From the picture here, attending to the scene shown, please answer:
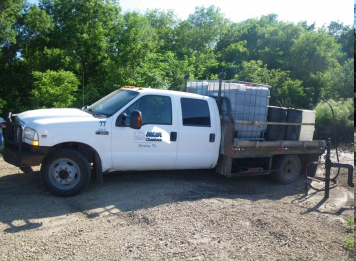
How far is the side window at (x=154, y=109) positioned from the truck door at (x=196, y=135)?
0.27 metres

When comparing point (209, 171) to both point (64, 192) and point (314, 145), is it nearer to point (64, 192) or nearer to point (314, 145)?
point (314, 145)

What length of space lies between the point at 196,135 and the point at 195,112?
47 centimetres

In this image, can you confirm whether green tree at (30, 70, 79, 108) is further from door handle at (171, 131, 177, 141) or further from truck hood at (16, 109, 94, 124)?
door handle at (171, 131, 177, 141)

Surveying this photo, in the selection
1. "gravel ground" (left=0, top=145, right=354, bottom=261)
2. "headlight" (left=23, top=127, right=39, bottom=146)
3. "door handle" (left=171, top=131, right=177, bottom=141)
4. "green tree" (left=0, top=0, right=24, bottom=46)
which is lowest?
"gravel ground" (left=0, top=145, right=354, bottom=261)

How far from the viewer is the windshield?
6900mm

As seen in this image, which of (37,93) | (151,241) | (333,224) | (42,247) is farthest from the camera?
(37,93)

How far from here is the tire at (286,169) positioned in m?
8.45

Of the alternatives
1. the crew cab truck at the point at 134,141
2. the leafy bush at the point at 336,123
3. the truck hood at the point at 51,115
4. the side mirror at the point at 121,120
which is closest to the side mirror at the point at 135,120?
the crew cab truck at the point at 134,141

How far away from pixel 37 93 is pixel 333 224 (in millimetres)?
11244

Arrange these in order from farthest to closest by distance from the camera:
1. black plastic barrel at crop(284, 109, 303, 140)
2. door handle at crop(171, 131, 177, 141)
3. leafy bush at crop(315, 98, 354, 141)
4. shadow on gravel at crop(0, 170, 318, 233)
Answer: leafy bush at crop(315, 98, 354, 141)
black plastic barrel at crop(284, 109, 303, 140)
door handle at crop(171, 131, 177, 141)
shadow on gravel at crop(0, 170, 318, 233)

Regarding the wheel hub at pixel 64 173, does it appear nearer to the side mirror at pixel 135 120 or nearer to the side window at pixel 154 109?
the side mirror at pixel 135 120

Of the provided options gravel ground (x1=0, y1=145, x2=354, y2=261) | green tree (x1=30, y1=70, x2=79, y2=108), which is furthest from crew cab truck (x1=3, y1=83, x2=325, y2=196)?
green tree (x1=30, y1=70, x2=79, y2=108)

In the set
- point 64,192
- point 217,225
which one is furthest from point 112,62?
point 217,225

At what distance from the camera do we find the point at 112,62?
17266 mm
